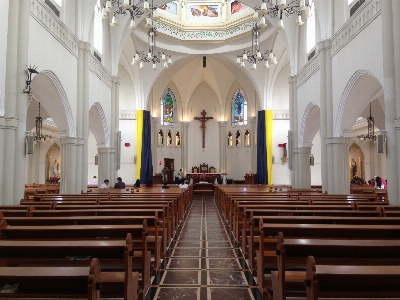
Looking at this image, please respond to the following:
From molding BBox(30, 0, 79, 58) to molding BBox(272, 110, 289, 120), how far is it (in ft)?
47.9

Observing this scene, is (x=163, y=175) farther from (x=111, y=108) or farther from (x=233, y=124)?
(x=111, y=108)

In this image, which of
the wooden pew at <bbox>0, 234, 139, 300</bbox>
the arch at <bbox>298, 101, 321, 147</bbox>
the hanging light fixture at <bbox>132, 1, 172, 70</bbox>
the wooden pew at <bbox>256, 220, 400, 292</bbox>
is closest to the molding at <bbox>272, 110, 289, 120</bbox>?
the arch at <bbox>298, 101, 321, 147</bbox>

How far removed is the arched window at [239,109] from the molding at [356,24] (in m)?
15.7

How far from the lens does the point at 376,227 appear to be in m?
4.12

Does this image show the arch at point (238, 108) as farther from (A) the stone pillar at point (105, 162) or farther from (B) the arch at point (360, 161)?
(A) the stone pillar at point (105, 162)

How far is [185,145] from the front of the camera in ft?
96.6

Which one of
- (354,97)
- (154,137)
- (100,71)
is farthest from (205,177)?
(354,97)

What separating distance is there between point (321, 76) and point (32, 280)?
13588 mm

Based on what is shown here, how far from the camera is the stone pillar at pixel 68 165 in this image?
44.9 feet

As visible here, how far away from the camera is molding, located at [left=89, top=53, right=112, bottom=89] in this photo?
613 inches

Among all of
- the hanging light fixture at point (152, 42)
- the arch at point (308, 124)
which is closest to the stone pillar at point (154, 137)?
the hanging light fixture at point (152, 42)

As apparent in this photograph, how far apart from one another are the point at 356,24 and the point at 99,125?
12.8 metres

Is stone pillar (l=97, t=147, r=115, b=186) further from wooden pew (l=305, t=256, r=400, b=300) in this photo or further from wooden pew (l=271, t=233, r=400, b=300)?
wooden pew (l=305, t=256, r=400, b=300)

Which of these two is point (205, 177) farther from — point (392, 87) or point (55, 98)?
point (392, 87)
